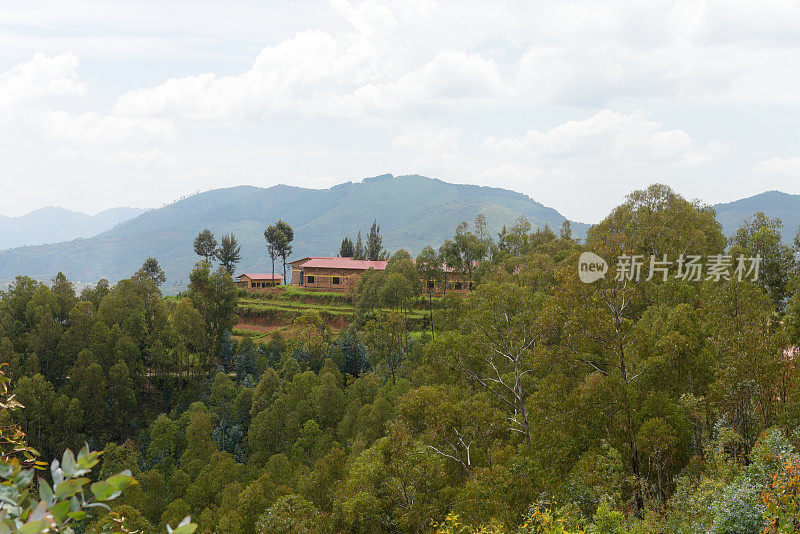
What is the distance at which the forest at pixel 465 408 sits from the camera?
11195mm

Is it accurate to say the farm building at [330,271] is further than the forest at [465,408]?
Yes

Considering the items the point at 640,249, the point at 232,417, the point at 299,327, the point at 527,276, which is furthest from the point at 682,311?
the point at 299,327

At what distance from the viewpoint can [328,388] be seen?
31656 millimetres

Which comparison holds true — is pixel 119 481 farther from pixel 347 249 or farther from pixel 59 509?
pixel 347 249

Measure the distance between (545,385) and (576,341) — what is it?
1584 mm

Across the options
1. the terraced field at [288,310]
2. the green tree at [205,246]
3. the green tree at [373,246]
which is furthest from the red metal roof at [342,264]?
the green tree at [205,246]

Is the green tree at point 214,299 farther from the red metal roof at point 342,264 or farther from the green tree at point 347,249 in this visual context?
the green tree at point 347,249

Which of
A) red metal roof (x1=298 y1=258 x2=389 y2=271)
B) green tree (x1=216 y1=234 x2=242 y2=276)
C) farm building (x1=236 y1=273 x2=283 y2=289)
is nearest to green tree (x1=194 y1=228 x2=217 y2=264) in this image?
green tree (x1=216 y1=234 x2=242 y2=276)

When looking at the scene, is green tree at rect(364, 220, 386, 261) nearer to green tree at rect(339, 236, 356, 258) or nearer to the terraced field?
green tree at rect(339, 236, 356, 258)

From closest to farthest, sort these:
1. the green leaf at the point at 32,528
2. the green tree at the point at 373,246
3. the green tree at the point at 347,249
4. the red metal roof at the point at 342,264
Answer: the green leaf at the point at 32,528, the red metal roof at the point at 342,264, the green tree at the point at 373,246, the green tree at the point at 347,249

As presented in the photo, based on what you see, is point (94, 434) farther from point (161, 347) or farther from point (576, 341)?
point (576, 341)

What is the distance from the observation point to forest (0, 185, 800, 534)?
1120cm

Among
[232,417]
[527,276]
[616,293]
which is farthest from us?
[232,417]

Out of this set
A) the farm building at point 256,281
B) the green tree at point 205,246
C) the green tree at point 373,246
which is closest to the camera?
the farm building at point 256,281
